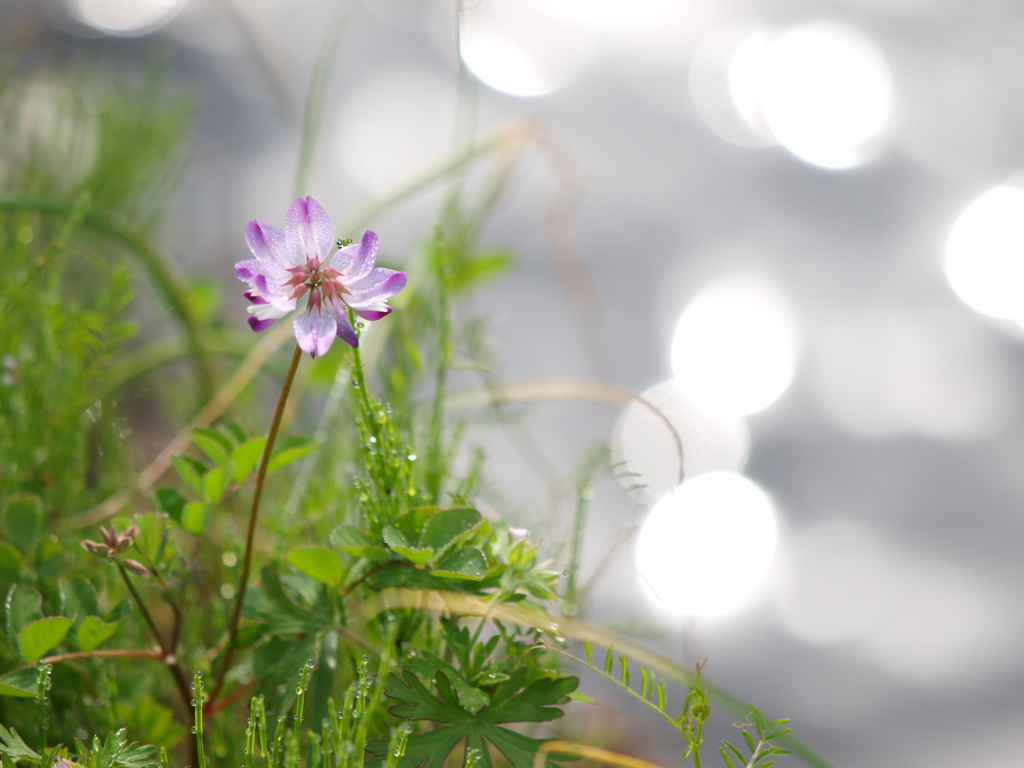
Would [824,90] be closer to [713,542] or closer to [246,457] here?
[713,542]

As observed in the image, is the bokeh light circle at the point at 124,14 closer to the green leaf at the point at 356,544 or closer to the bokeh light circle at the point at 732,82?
the bokeh light circle at the point at 732,82

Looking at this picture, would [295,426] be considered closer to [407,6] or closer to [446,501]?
[446,501]

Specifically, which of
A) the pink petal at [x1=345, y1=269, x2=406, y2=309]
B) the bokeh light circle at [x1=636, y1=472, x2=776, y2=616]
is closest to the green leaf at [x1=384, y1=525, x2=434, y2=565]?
the pink petal at [x1=345, y1=269, x2=406, y2=309]

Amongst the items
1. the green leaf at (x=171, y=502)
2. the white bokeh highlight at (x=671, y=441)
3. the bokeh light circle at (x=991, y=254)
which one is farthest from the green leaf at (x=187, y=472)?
the bokeh light circle at (x=991, y=254)

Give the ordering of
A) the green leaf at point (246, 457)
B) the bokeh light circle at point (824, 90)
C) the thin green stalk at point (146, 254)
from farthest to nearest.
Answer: the bokeh light circle at point (824, 90)
the thin green stalk at point (146, 254)
the green leaf at point (246, 457)

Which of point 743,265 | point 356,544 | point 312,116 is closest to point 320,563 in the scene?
point 356,544

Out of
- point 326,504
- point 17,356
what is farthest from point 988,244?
point 17,356

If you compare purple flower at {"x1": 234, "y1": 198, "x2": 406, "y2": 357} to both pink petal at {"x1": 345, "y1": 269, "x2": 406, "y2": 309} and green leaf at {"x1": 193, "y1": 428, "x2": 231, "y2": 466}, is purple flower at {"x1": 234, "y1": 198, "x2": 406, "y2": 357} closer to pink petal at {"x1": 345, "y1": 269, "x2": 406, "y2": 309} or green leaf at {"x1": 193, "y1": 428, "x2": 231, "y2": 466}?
pink petal at {"x1": 345, "y1": 269, "x2": 406, "y2": 309}

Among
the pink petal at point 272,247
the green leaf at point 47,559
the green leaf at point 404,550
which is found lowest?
the green leaf at point 47,559
